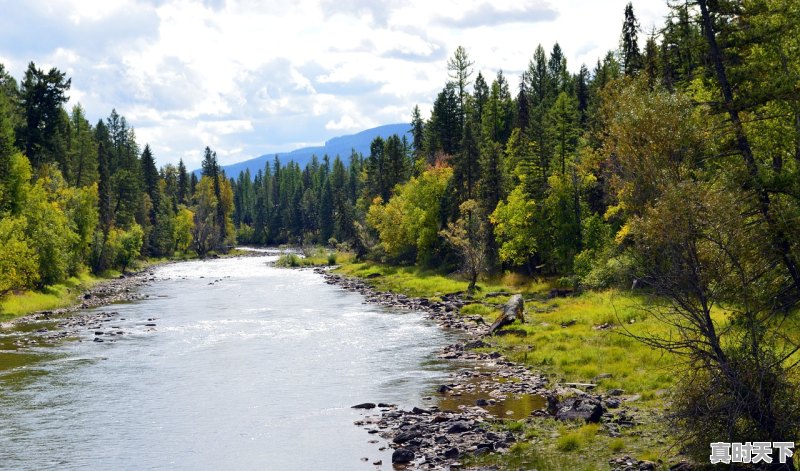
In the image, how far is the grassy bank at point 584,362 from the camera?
20453 millimetres

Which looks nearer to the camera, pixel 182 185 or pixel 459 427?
pixel 459 427

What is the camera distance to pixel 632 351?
3281 cm

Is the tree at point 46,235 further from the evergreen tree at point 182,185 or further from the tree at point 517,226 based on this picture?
the evergreen tree at point 182,185

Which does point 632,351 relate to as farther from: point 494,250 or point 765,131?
point 494,250

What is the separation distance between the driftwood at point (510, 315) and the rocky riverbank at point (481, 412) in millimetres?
7233

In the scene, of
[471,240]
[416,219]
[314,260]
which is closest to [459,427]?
[471,240]

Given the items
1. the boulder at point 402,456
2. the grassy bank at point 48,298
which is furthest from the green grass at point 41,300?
the boulder at point 402,456

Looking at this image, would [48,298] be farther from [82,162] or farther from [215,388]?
[82,162]

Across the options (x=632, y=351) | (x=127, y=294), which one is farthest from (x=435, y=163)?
(x=632, y=351)

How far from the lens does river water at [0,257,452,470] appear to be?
74.7ft

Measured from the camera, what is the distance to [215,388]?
104 ft

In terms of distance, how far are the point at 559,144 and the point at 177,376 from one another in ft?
141

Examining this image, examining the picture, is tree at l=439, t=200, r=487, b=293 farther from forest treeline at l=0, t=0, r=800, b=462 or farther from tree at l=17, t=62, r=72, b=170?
tree at l=17, t=62, r=72, b=170

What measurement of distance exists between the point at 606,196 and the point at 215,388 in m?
35.1
